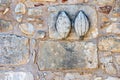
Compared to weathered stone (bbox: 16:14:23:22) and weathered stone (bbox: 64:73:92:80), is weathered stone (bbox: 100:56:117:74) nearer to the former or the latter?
weathered stone (bbox: 64:73:92:80)

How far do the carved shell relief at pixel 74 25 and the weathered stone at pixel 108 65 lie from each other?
10.9 inches

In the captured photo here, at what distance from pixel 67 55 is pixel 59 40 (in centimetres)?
14

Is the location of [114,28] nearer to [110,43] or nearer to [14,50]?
[110,43]

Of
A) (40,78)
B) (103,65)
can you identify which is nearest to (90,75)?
(103,65)

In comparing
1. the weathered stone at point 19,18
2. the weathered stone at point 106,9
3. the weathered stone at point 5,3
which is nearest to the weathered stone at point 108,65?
the weathered stone at point 106,9

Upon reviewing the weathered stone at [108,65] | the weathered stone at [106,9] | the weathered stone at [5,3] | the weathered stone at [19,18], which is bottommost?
the weathered stone at [108,65]

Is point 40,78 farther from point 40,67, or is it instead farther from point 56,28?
point 56,28

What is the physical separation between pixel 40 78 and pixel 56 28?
439 mm

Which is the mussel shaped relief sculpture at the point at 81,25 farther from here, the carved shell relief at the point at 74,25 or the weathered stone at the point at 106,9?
the weathered stone at the point at 106,9

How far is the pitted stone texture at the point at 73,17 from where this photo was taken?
2191mm

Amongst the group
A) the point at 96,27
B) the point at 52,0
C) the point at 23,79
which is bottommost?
the point at 23,79

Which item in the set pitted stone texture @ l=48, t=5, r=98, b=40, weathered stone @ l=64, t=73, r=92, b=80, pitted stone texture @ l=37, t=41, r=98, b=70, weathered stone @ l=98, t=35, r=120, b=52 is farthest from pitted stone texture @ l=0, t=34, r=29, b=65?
weathered stone @ l=98, t=35, r=120, b=52

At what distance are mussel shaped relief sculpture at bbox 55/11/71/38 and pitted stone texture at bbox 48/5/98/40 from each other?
0.14 feet

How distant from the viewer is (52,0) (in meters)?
2.22
